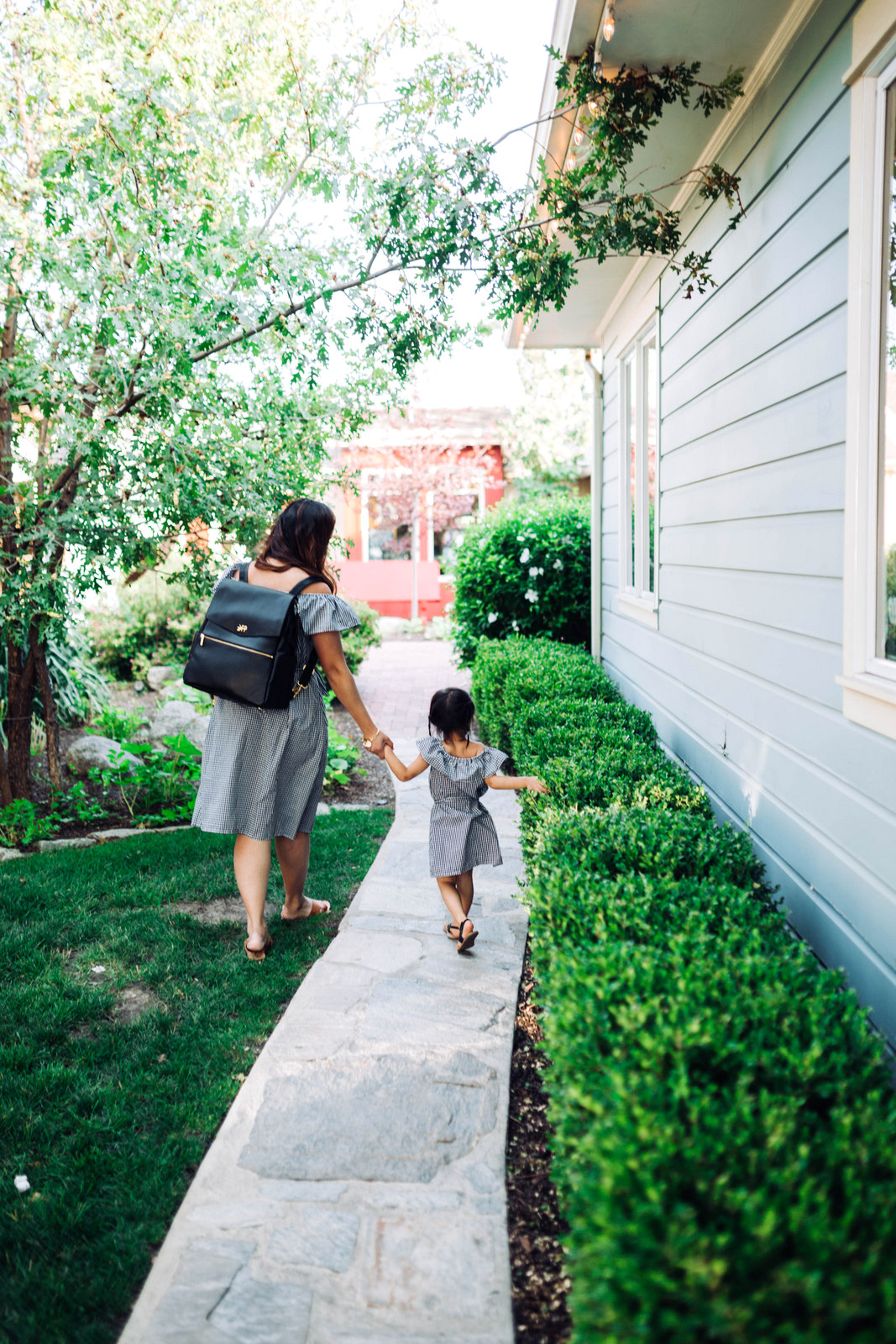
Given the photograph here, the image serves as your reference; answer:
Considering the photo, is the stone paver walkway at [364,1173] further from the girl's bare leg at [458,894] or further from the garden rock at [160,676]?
the garden rock at [160,676]

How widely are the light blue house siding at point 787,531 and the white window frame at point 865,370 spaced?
4.4 inches

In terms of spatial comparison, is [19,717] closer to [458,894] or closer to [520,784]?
[458,894]

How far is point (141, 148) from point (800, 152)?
9.82ft

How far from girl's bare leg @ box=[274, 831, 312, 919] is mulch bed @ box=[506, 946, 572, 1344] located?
1.26m

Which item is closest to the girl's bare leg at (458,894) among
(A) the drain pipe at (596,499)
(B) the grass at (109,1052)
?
(B) the grass at (109,1052)

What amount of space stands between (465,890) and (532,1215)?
64.1 inches

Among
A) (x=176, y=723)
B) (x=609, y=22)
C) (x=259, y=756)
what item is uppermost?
(x=609, y=22)

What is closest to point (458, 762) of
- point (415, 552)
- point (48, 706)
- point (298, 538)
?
point (298, 538)

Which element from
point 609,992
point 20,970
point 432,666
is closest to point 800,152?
point 609,992

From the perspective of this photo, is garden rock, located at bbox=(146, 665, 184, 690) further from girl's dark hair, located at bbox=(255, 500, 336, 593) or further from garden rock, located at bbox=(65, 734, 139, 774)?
girl's dark hair, located at bbox=(255, 500, 336, 593)

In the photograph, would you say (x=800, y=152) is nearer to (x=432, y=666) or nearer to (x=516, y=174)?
(x=516, y=174)

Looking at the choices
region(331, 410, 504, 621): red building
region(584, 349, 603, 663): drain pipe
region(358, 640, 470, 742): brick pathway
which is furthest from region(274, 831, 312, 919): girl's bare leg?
region(331, 410, 504, 621): red building

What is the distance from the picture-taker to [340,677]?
3549 millimetres

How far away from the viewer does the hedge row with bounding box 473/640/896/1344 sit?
1.21m
